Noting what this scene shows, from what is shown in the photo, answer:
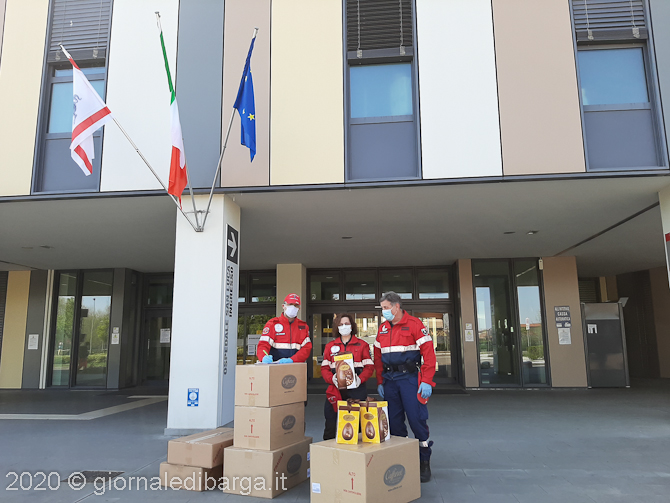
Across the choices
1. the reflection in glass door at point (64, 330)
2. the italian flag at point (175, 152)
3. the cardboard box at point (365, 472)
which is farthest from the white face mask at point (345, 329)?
the reflection in glass door at point (64, 330)

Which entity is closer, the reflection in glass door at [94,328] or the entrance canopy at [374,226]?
the entrance canopy at [374,226]

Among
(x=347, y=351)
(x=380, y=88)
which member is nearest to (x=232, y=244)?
(x=347, y=351)

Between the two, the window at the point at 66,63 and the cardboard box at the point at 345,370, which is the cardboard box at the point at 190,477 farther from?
the window at the point at 66,63

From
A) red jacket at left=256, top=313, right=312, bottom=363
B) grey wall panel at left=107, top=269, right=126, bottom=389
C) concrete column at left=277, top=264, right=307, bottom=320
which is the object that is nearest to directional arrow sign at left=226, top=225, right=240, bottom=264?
red jacket at left=256, top=313, right=312, bottom=363

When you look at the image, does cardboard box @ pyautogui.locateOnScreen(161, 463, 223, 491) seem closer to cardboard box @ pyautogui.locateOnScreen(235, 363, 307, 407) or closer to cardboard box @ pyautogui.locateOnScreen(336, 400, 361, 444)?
cardboard box @ pyautogui.locateOnScreen(235, 363, 307, 407)

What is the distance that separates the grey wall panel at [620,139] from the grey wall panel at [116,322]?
436 inches

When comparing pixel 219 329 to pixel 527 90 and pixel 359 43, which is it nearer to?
pixel 359 43

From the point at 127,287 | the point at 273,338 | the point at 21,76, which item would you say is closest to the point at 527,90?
the point at 273,338

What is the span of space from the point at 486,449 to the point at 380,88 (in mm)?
4701

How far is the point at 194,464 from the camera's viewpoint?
4.12 m

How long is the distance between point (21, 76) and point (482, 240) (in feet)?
26.6

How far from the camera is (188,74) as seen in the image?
6.72 meters

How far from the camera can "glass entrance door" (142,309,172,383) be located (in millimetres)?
13297

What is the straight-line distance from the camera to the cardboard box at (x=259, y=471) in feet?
12.7
